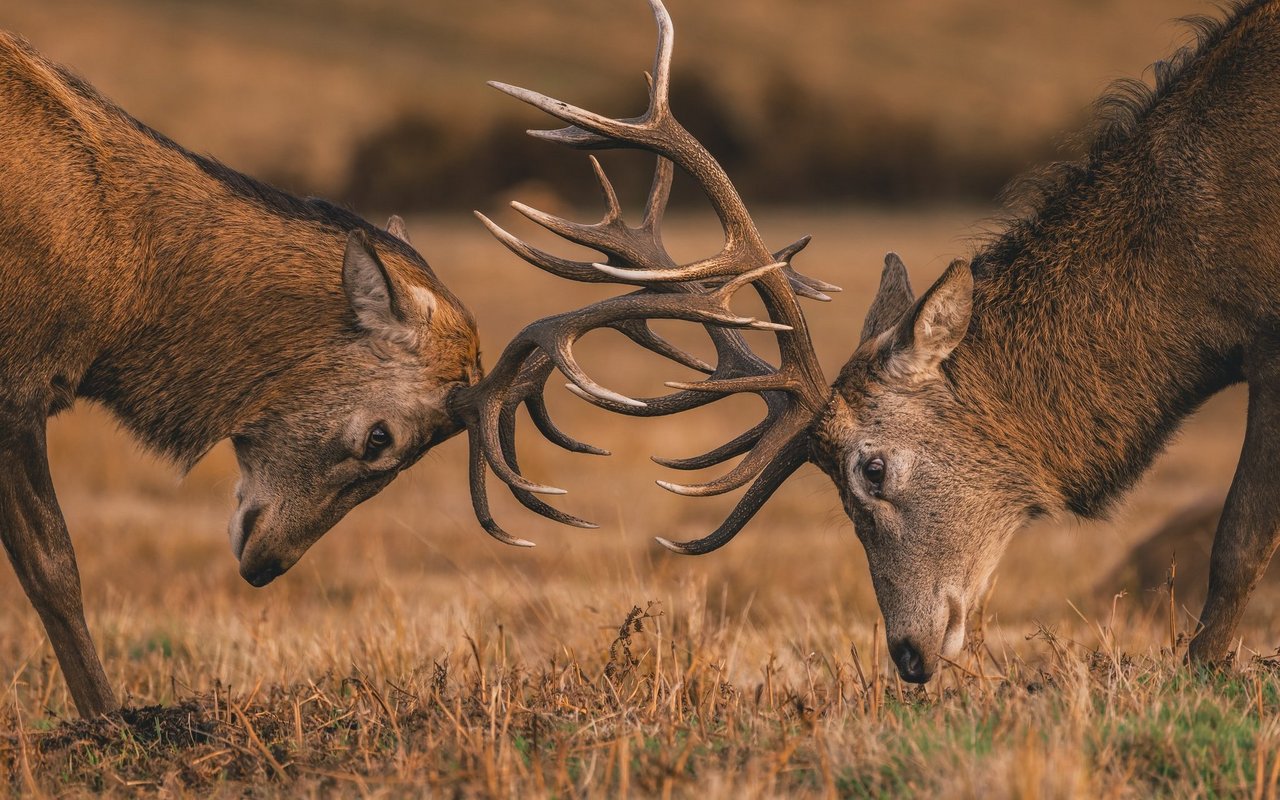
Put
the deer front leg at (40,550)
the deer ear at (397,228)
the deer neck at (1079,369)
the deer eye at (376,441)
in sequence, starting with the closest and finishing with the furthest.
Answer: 1. the deer front leg at (40,550)
2. the deer neck at (1079,369)
3. the deer eye at (376,441)
4. the deer ear at (397,228)

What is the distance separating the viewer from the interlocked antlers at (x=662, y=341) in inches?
230

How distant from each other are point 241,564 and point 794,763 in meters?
2.94

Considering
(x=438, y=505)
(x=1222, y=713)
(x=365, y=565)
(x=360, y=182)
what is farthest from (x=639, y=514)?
(x=360, y=182)

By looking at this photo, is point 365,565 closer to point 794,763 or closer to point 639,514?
point 639,514

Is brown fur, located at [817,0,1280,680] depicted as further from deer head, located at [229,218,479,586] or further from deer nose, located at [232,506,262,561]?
deer nose, located at [232,506,262,561]

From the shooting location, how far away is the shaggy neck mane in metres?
5.95

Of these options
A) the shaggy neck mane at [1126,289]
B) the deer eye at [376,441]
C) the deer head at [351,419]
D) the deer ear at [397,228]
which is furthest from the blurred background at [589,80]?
the shaggy neck mane at [1126,289]

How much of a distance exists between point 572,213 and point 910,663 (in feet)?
65.0

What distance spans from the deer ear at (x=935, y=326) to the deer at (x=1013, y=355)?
0.01 meters

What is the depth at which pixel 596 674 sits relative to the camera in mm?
6195

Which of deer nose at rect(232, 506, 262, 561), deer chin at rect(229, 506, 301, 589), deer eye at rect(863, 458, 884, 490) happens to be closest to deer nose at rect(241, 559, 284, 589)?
deer chin at rect(229, 506, 301, 589)

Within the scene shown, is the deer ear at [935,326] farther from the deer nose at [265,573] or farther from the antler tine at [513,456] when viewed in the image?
the deer nose at [265,573]

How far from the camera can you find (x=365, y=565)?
10.2 metres

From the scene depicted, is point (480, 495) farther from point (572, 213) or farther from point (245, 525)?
point (572, 213)
